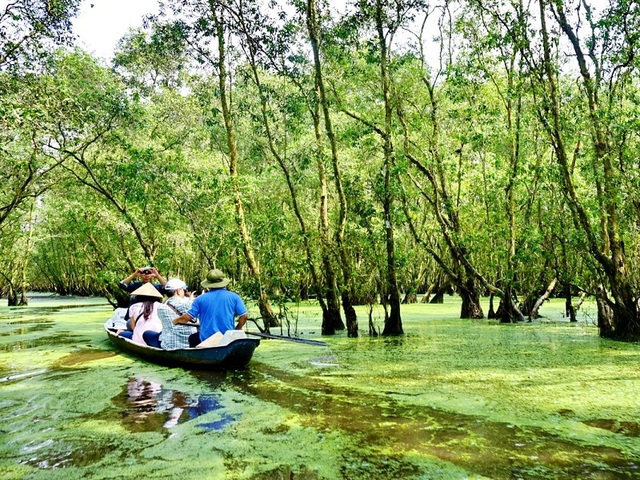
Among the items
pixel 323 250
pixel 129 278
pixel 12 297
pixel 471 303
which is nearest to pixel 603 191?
pixel 323 250

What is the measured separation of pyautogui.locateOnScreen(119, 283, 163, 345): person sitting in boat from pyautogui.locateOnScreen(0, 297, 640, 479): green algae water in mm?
388

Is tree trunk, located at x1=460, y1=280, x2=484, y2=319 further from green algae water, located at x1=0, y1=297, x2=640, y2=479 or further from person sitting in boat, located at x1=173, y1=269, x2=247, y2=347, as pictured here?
person sitting in boat, located at x1=173, y1=269, x2=247, y2=347

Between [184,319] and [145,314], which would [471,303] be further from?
[184,319]

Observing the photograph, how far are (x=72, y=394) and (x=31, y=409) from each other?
58 centimetres

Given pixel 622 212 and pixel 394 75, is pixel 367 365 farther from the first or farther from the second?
pixel 394 75

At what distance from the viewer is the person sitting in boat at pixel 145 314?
8.00m

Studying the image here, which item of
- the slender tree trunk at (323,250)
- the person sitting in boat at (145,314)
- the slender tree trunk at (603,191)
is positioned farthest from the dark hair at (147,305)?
the slender tree trunk at (603,191)

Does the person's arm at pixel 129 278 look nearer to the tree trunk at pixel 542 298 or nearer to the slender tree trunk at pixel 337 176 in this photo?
the slender tree trunk at pixel 337 176

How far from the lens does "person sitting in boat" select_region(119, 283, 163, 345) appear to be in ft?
26.2

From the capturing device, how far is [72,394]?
5.58m

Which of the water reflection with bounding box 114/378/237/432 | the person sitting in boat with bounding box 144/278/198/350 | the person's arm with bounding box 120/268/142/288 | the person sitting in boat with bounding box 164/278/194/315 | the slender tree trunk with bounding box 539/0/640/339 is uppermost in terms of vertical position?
the slender tree trunk with bounding box 539/0/640/339

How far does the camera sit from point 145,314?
830 centimetres

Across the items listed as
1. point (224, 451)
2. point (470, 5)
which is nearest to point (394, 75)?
point (470, 5)

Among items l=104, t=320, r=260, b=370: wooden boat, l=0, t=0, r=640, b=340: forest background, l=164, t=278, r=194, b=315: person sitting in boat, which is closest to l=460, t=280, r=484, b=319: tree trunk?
l=0, t=0, r=640, b=340: forest background
